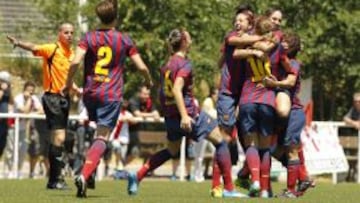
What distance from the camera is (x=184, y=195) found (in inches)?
606

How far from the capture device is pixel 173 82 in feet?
46.4

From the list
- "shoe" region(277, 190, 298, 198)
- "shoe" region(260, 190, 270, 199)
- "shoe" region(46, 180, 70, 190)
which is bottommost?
"shoe" region(46, 180, 70, 190)

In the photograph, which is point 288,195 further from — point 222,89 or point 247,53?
point 247,53

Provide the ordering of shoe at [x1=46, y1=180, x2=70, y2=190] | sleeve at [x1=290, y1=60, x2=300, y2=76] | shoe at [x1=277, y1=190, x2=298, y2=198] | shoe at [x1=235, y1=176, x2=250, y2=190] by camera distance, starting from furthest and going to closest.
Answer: shoe at [x1=46, y1=180, x2=70, y2=190]
shoe at [x1=235, y1=176, x2=250, y2=190]
shoe at [x1=277, y1=190, x2=298, y2=198]
sleeve at [x1=290, y1=60, x2=300, y2=76]

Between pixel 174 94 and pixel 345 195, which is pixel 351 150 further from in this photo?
pixel 174 94

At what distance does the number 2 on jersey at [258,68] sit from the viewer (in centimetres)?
1407

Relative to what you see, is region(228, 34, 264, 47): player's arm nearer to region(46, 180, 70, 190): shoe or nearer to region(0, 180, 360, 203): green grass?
region(0, 180, 360, 203): green grass

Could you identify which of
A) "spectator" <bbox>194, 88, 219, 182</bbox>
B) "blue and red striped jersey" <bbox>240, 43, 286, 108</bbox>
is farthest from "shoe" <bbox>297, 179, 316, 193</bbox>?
"spectator" <bbox>194, 88, 219, 182</bbox>

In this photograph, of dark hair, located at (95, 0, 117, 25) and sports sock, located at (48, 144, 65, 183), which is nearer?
dark hair, located at (95, 0, 117, 25)

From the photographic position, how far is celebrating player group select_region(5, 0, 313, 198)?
13891 millimetres

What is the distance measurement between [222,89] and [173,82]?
717 mm

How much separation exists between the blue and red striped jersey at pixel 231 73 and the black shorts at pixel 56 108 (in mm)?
2370

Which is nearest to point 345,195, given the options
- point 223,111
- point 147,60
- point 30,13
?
point 223,111

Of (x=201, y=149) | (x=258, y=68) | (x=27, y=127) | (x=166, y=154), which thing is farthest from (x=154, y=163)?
(x=201, y=149)
